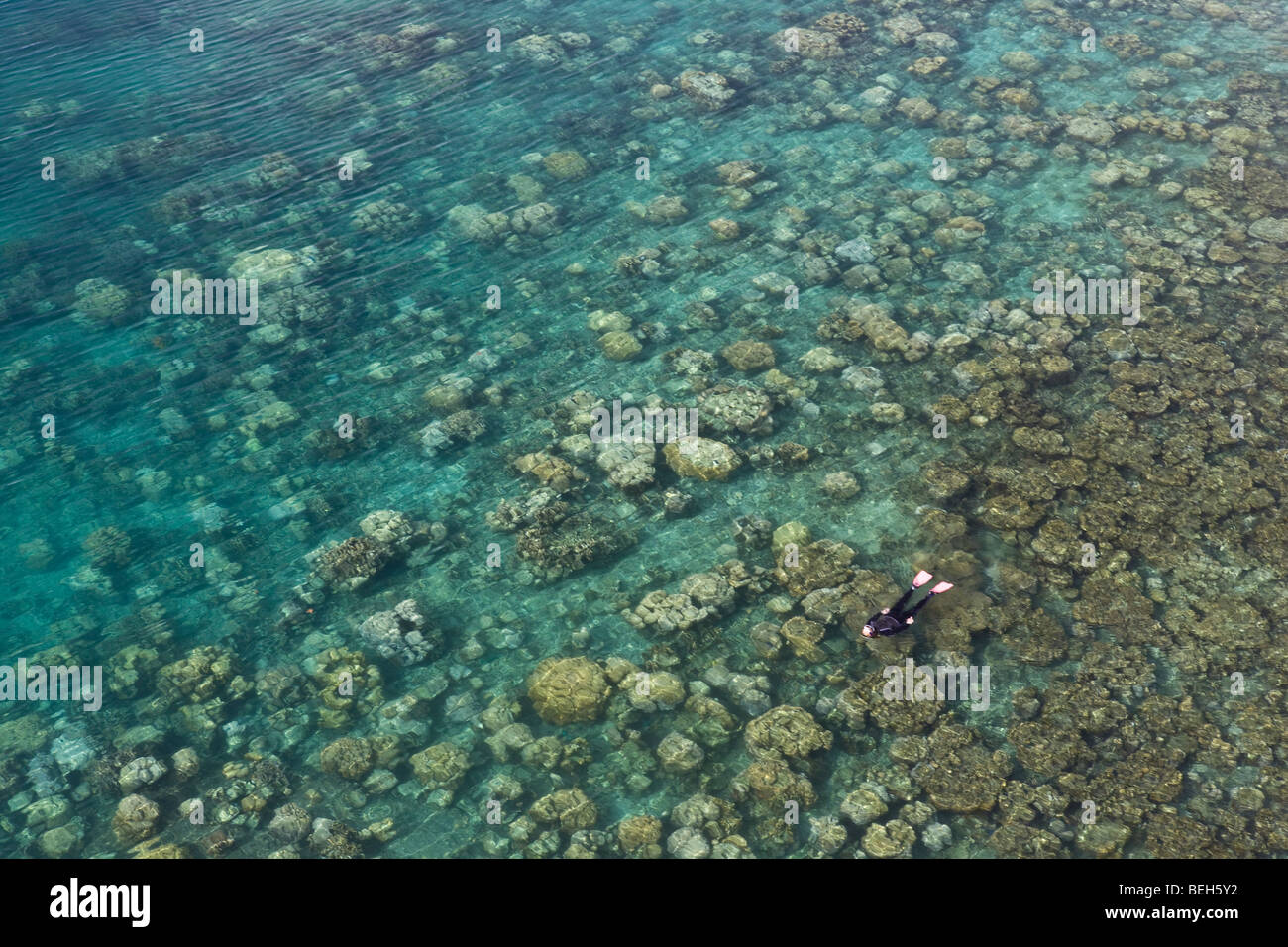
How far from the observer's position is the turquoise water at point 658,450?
700 inches

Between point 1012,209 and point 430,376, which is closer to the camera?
point 430,376

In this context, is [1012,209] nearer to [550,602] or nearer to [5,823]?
[550,602]

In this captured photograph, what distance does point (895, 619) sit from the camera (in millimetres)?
19125

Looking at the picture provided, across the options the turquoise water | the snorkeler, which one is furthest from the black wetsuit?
A: the turquoise water

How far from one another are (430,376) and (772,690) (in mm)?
13862

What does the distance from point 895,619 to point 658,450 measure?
7736 millimetres

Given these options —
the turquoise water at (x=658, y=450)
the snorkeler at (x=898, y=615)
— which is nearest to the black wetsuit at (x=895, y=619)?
the snorkeler at (x=898, y=615)

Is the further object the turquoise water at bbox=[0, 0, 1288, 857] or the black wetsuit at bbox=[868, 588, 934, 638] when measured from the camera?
the black wetsuit at bbox=[868, 588, 934, 638]

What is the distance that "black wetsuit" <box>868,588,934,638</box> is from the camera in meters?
19.1

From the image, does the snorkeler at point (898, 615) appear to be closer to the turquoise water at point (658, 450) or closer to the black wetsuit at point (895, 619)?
the black wetsuit at point (895, 619)

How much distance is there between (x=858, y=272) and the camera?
27969mm

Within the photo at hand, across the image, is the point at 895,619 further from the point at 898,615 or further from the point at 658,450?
the point at 658,450

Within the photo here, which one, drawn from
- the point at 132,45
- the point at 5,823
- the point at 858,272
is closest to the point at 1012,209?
the point at 858,272

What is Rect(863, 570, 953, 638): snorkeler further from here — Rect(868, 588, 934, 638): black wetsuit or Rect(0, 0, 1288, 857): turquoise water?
Rect(0, 0, 1288, 857): turquoise water
